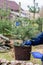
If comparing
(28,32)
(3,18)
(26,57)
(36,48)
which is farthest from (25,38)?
(3,18)

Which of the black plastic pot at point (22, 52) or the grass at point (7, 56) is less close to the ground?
the black plastic pot at point (22, 52)

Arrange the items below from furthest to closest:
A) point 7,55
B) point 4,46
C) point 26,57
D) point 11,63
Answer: point 4,46
point 7,55
point 26,57
point 11,63

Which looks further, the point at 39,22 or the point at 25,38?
the point at 39,22

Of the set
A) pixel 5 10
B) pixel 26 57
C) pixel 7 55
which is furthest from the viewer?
pixel 5 10

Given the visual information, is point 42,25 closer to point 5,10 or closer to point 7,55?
point 5,10

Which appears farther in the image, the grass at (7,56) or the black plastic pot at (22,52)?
the grass at (7,56)

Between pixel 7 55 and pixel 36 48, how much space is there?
1011 millimetres

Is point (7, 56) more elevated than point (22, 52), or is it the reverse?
point (22, 52)

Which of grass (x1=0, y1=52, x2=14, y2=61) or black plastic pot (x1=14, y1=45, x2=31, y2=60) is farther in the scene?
grass (x1=0, y1=52, x2=14, y2=61)

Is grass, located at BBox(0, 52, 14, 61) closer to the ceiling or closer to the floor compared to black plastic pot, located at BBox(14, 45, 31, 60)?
closer to the floor

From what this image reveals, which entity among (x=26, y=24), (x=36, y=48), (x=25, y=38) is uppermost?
(x=26, y=24)

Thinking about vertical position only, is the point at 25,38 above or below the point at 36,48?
above

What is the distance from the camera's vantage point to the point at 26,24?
4.67 meters

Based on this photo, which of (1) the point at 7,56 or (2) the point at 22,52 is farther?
(1) the point at 7,56
